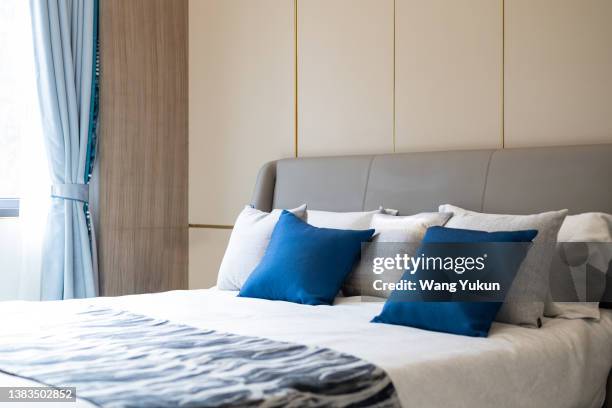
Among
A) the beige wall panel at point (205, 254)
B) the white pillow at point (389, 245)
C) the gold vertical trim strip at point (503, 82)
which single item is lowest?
the beige wall panel at point (205, 254)

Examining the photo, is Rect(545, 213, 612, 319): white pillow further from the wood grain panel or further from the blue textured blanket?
the wood grain panel

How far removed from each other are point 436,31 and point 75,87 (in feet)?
6.50

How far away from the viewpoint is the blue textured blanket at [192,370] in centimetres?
171

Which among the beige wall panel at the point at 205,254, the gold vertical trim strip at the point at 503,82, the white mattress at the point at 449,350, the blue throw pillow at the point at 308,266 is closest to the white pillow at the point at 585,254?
the white mattress at the point at 449,350

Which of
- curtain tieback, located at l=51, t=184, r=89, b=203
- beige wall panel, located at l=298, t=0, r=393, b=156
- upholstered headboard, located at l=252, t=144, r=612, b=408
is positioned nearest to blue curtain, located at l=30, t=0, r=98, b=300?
curtain tieback, located at l=51, t=184, r=89, b=203

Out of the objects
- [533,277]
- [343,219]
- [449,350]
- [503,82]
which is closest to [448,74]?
[503,82]

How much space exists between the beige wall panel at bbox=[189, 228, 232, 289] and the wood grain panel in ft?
0.19

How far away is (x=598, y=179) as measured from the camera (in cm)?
286

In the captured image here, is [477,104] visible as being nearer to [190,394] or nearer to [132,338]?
[132,338]

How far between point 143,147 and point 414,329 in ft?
8.33

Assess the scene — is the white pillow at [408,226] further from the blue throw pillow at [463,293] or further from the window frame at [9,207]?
the window frame at [9,207]

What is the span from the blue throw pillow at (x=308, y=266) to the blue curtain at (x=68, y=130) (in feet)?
4.70

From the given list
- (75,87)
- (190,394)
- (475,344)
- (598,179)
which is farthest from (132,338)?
(75,87)

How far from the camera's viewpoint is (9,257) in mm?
4168
